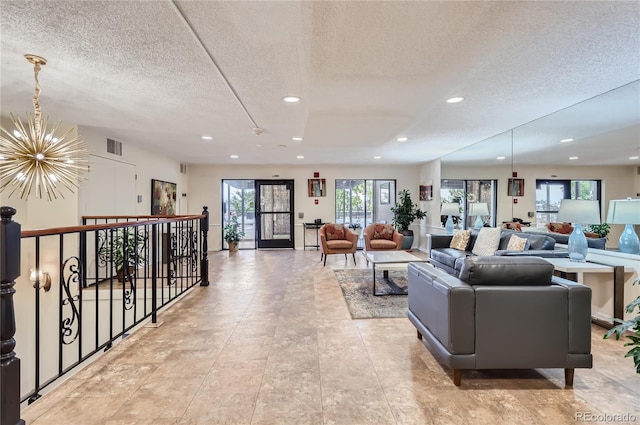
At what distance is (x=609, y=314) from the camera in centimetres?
316

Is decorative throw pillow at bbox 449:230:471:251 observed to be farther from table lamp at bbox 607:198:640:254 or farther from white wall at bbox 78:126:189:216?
white wall at bbox 78:126:189:216

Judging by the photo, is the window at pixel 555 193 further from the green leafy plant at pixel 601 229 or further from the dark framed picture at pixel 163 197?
the dark framed picture at pixel 163 197

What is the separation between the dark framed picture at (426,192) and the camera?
821cm

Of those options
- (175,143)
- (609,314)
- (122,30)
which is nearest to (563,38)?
(609,314)

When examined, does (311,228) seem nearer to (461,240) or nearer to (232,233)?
(232,233)

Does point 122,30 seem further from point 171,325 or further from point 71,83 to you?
point 171,325

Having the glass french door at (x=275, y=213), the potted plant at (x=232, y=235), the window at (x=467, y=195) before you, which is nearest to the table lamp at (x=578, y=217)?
the window at (x=467, y=195)

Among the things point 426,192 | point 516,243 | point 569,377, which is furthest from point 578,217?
point 426,192

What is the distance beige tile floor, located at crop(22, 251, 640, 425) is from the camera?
1.79 meters

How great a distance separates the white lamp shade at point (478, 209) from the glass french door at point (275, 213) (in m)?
4.84

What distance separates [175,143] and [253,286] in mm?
3097

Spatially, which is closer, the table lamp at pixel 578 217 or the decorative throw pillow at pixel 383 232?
the table lamp at pixel 578 217

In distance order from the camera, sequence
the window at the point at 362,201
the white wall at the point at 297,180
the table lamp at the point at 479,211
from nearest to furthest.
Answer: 1. the table lamp at the point at 479,211
2. the white wall at the point at 297,180
3. the window at the point at 362,201

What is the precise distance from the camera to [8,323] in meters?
1.51
